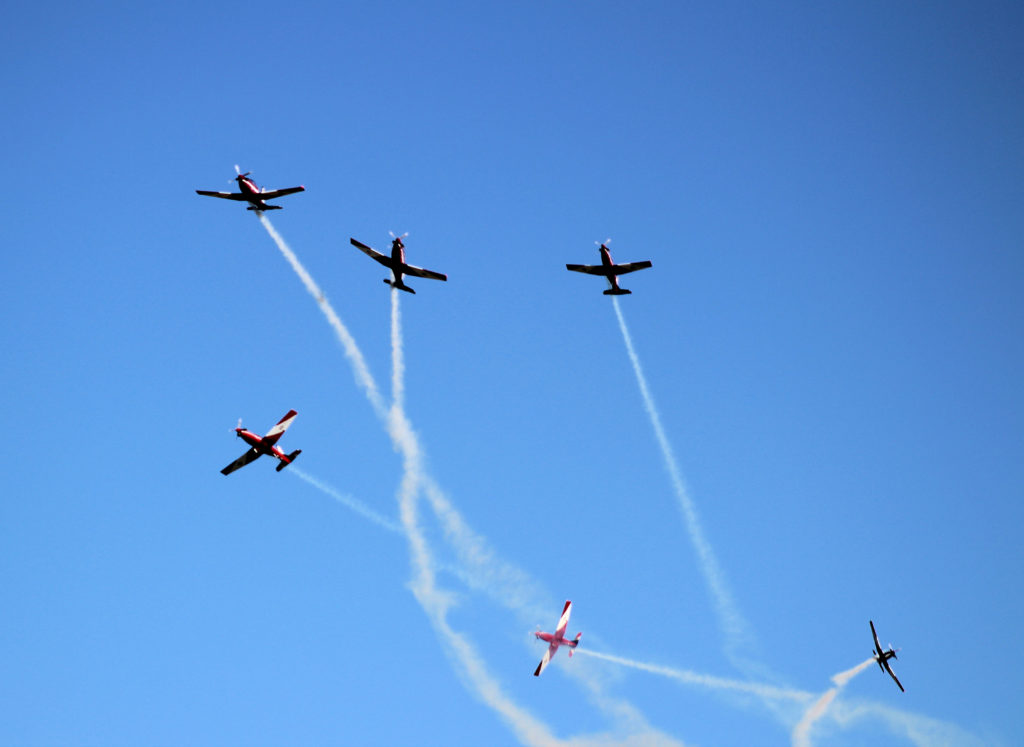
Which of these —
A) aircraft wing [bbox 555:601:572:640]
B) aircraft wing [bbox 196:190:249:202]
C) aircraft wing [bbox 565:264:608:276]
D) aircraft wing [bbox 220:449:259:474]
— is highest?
aircraft wing [bbox 565:264:608:276]

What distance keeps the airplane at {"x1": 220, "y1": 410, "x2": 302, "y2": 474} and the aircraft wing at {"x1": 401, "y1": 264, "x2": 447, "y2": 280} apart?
19.8 m

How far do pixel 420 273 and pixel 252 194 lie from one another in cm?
1920

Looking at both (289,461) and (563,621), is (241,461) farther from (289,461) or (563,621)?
(563,621)

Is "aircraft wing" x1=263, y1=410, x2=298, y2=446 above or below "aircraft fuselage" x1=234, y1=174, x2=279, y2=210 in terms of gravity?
below

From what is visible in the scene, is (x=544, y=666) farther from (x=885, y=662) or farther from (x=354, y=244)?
(x=354, y=244)

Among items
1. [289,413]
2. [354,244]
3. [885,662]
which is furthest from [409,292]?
[885,662]

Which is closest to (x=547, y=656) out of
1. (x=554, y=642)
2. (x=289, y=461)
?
(x=554, y=642)

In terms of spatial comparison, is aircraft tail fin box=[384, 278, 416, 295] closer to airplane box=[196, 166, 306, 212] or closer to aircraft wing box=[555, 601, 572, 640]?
airplane box=[196, 166, 306, 212]

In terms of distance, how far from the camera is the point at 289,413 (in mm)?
87438

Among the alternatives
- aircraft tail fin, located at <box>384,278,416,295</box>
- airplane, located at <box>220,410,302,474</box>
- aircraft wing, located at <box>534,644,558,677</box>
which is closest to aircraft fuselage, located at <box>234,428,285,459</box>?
airplane, located at <box>220,410,302,474</box>

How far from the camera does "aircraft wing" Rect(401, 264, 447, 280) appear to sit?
90375 millimetres

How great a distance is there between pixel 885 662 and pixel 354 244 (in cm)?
8267

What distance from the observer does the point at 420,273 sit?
91.2 metres

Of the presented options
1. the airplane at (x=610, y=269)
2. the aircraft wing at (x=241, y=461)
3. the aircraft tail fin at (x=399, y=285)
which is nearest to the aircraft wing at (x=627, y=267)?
the airplane at (x=610, y=269)
